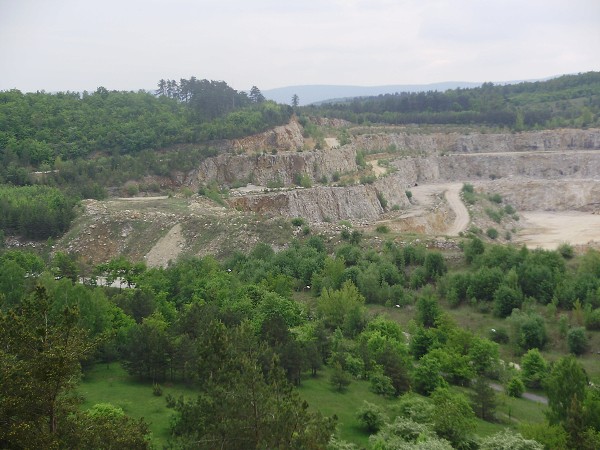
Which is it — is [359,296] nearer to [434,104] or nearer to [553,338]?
[553,338]

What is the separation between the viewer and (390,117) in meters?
101

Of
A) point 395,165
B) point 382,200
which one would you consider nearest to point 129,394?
point 382,200

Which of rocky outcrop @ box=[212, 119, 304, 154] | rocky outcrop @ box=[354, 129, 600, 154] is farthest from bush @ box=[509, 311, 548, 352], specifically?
rocky outcrop @ box=[354, 129, 600, 154]

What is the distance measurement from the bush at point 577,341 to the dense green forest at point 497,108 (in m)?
66.4

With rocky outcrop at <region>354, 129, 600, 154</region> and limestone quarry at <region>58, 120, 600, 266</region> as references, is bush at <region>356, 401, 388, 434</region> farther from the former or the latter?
rocky outcrop at <region>354, 129, 600, 154</region>

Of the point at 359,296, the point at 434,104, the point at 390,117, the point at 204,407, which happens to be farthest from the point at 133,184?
the point at 434,104

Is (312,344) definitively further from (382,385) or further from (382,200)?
(382,200)

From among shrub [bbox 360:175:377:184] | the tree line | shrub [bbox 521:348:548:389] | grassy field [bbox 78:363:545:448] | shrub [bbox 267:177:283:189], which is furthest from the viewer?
shrub [bbox 360:175:377:184]

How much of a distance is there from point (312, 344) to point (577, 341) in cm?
1262

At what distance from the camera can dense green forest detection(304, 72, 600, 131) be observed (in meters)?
97.0

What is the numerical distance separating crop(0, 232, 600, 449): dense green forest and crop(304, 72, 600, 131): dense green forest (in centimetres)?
5863

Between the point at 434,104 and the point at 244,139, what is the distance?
54872mm

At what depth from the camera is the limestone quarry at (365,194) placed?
44.8 meters

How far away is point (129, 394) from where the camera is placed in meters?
19.1
